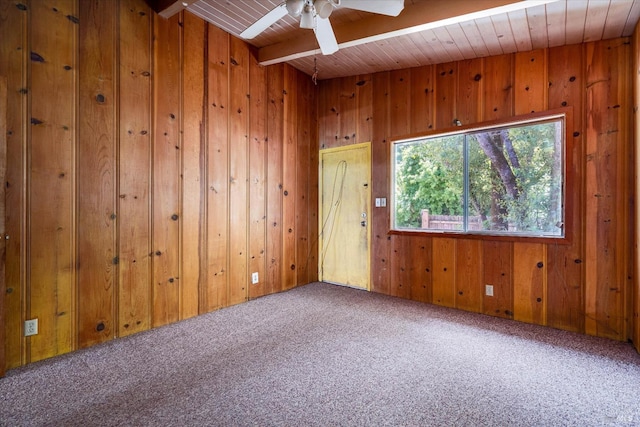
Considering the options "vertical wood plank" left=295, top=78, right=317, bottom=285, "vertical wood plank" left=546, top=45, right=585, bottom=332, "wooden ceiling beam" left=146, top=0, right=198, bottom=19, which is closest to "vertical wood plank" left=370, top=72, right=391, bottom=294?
"vertical wood plank" left=295, top=78, right=317, bottom=285

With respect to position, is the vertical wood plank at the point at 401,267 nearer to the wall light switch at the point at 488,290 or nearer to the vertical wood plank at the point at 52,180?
the wall light switch at the point at 488,290

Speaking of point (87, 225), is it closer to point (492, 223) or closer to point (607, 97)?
point (492, 223)

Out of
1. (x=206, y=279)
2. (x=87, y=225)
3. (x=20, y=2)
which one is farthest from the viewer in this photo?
(x=206, y=279)

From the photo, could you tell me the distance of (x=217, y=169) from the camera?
129 inches

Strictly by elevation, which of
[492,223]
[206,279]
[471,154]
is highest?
[471,154]

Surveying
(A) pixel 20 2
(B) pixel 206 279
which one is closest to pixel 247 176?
(B) pixel 206 279

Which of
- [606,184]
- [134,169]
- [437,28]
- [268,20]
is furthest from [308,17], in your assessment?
[606,184]

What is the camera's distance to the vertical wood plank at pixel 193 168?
299cm

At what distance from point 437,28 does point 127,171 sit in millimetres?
3053

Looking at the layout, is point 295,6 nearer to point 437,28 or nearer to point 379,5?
point 379,5

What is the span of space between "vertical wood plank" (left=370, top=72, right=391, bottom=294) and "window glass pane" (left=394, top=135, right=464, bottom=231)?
0.16 meters

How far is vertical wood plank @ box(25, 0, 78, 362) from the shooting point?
84.3 inches

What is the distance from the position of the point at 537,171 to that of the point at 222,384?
325 centimetres

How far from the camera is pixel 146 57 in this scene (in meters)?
2.71
